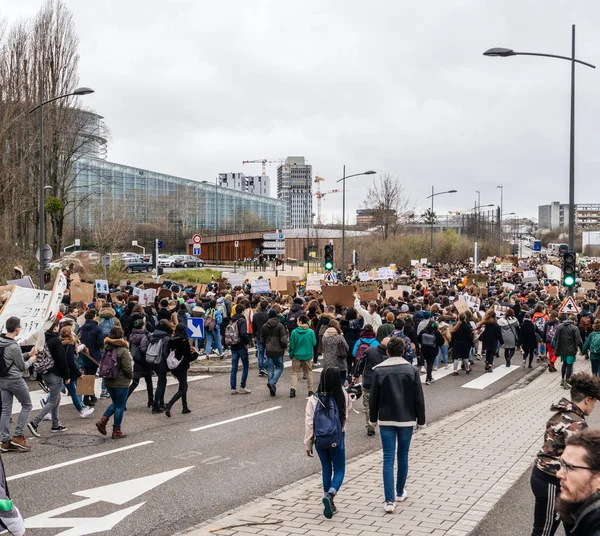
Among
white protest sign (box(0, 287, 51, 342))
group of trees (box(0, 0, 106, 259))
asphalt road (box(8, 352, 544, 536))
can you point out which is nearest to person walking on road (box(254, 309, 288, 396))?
asphalt road (box(8, 352, 544, 536))

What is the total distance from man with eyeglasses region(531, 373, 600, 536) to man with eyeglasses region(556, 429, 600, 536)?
6.29 feet

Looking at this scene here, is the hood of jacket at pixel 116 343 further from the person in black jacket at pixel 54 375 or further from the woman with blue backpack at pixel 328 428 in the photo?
the woman with blue backpack at pixel 328 428

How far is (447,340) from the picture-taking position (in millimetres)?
17891

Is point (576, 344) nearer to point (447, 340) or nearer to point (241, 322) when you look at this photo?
point (447, 340)

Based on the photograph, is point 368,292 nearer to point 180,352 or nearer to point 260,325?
point 260,325

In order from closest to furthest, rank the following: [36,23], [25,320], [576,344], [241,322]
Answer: [25,320] → [241,322] → [576,344] → [36,23]

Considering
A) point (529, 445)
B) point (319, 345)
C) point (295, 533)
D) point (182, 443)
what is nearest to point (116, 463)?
point (182, 443)

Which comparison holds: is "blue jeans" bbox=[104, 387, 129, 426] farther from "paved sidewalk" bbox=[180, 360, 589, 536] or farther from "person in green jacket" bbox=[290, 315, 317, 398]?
"person in green jacket" bbox=[290, 315, 317, 398]

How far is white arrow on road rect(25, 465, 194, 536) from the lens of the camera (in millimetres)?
7086

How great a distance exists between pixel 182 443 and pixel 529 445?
16.2ft

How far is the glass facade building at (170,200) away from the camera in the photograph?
278ft

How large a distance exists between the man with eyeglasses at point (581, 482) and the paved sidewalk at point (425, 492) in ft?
10.6

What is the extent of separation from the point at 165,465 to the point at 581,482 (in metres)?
6.87

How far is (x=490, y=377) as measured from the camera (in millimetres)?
17734
